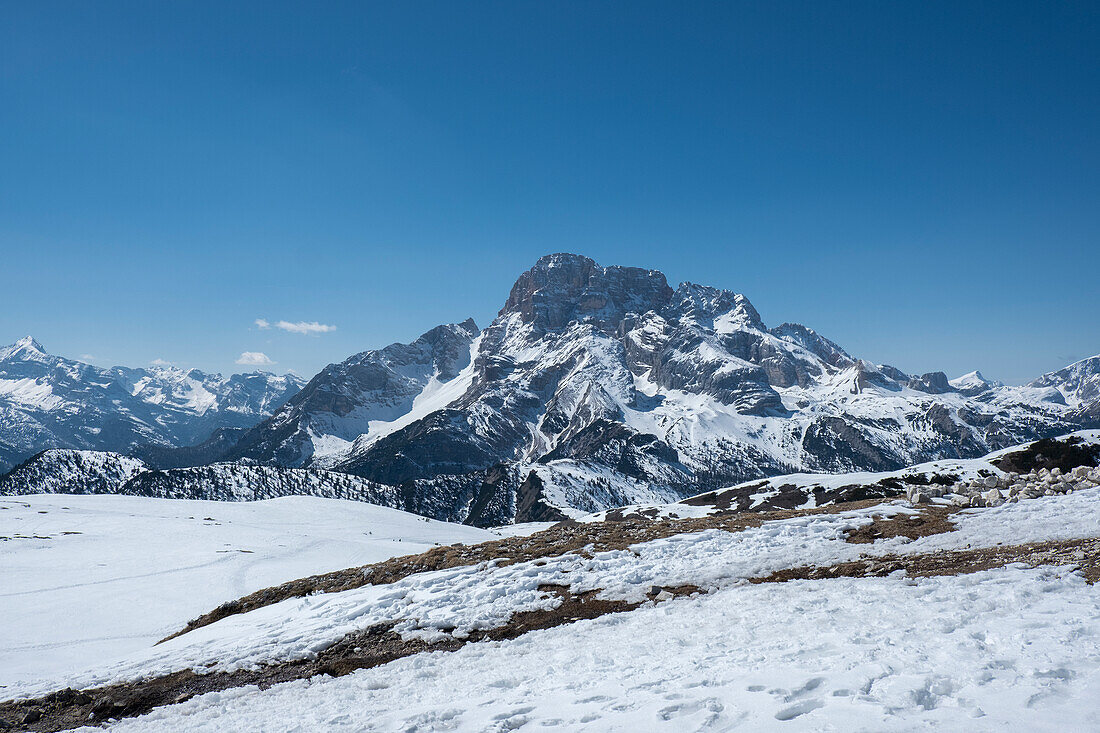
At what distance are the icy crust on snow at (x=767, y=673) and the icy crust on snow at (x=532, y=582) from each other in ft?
6.27

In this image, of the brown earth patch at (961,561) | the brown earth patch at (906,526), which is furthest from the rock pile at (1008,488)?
the brown earth patch at (961,561)

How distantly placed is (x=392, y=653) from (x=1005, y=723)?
13526 millimetres

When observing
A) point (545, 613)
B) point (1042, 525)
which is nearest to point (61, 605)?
point (545, 613)

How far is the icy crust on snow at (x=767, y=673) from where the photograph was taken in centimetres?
848

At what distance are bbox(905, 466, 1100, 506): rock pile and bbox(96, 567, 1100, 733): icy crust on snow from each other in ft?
39.5

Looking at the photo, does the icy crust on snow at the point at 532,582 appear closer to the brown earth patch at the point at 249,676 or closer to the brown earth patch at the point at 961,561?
the brown earth patch at the point at 249,676

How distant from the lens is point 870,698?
28.7ft

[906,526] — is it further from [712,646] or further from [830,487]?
[830,487]

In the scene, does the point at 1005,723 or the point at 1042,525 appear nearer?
the point at 1005,723

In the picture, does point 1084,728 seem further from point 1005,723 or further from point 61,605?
point 61,605

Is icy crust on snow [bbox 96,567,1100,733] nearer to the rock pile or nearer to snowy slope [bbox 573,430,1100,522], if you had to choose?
the rock pile

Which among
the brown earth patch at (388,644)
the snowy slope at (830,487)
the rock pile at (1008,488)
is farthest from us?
the snowy slope at (830,487)

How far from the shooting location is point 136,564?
3931cm

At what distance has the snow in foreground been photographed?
24438mm
